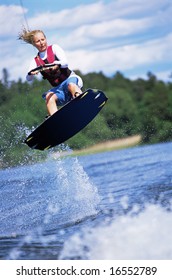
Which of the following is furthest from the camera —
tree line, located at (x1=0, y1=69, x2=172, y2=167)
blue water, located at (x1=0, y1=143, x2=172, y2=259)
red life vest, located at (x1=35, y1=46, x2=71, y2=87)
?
tree line, located at (x1=0, y1=69, x2=172, y2=167)

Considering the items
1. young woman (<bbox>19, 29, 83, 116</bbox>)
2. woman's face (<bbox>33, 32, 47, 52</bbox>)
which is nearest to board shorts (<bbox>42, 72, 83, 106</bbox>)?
young woman (<bbox>19, 29, 83, 116</bbox>)

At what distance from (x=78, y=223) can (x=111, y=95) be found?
27.0 metres

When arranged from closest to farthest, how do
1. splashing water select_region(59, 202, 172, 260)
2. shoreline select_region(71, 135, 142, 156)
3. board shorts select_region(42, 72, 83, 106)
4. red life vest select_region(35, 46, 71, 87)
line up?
1. splashing water select_region(59, 202, 172, 260)
2. red life vest select_region(35, 46, 71, 87)
3. board shorts select_region(42, 72, 83, 106)
4. shoreline select_region(71, 135, 142, 156)

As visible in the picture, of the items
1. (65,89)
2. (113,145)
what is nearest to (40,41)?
(65,89)

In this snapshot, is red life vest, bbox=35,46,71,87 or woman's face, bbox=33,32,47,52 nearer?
woman's face, bbox=33,32,47,52

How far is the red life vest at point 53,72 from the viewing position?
20.4 ft

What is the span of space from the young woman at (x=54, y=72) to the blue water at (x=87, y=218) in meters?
1.31

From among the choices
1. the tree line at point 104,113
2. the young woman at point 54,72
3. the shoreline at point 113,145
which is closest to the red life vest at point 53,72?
the young woman at point 54,72

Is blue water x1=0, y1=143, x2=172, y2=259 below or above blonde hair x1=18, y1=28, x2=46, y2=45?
below

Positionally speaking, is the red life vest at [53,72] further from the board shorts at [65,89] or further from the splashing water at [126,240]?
the splashing water at [126,240]

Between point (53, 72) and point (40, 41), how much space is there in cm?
37

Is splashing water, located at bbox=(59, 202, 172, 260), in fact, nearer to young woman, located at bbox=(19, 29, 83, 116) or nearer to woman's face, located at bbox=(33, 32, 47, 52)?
young woman, located at bbox=(19, 29, 83, 116)

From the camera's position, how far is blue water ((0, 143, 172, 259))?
6.00 metres
